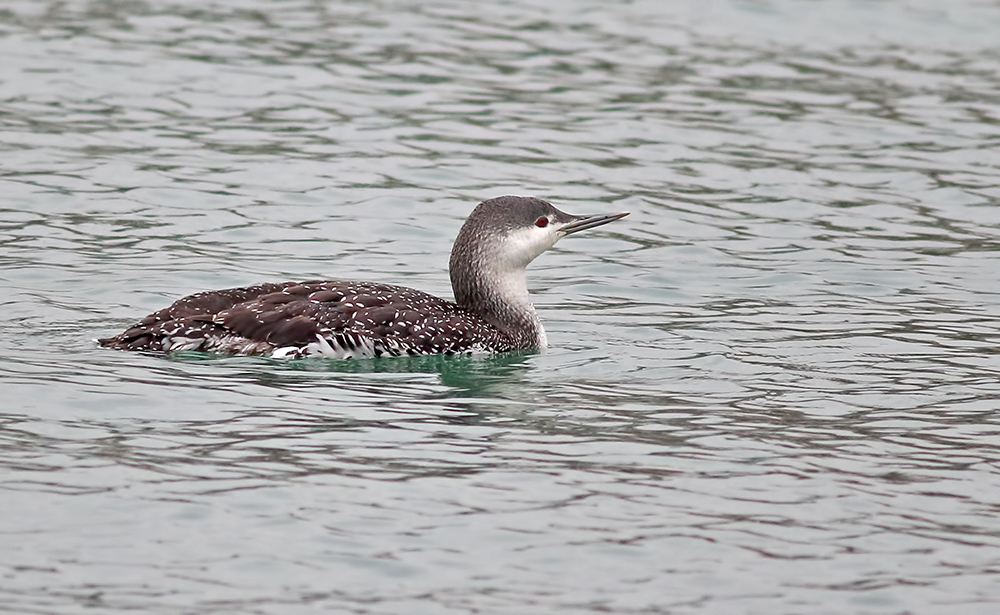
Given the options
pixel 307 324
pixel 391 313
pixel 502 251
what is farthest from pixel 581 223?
pixel 307 324

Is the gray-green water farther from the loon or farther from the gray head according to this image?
the gray head

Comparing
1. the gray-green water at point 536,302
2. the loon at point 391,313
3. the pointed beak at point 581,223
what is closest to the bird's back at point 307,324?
the loon at point 391,313

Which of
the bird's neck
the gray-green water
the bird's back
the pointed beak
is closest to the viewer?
the gray-green water

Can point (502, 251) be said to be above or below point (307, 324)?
above

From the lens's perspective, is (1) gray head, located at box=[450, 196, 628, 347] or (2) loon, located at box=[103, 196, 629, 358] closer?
(2) loon, located at box=[103, 196, 629, 358]

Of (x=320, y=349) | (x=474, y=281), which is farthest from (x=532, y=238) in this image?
(x=320, y=349)

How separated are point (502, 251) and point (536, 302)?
53.7 inches

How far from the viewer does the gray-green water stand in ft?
22.2

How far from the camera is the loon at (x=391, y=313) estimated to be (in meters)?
9.58

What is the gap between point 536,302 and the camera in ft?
38.5

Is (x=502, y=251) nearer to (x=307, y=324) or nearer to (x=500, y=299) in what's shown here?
(x=500, y=299)

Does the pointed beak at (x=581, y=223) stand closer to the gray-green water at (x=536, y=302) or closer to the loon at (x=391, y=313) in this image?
the loon at (x=391, y=313)

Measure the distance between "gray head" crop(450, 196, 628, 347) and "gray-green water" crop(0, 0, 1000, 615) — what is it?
380 millimetres

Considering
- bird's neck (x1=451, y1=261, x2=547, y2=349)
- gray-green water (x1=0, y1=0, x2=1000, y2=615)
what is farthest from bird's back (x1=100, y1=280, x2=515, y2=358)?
bird's neck (x1=451, y1=261, x2=547, y2=349)
